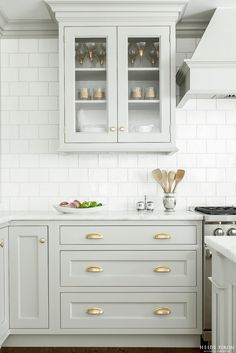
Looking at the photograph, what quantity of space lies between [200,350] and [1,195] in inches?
82.0

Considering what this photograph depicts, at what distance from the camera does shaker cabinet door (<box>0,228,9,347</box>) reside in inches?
117

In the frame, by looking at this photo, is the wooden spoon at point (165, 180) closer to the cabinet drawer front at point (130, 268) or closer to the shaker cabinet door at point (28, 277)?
the cabinet drawer front at point (130, 268)

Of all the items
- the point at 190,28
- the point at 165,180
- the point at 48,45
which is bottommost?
the point at 165,180

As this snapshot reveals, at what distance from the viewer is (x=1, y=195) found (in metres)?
3.78

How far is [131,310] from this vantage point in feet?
Answer: 10.3

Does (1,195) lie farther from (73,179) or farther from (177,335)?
(177,335)

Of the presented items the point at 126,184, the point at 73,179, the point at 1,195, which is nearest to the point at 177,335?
the point at 126,184

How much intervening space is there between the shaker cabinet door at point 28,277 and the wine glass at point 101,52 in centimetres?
142

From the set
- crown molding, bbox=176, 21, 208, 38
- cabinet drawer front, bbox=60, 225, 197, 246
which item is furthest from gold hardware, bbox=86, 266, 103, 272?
crown molding, bbox=176, 21, 208, 38

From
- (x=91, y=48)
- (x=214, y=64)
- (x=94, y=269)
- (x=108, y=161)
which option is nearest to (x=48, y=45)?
(x=91, y=48)

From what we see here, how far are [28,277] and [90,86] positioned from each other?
1566 millimetres

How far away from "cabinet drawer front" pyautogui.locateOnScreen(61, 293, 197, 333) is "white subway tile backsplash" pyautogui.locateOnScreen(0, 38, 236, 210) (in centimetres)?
90

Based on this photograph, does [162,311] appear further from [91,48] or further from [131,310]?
[91,48]

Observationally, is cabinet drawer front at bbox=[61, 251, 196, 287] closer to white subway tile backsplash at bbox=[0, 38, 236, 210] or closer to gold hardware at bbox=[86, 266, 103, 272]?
gold hardware at bbox=[86, 266, 103, 272]
